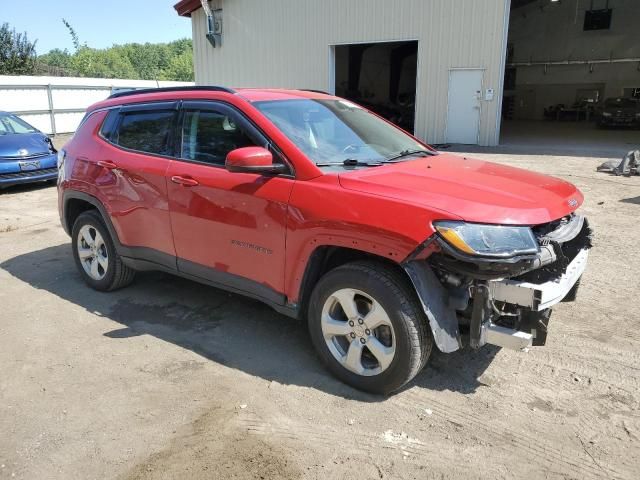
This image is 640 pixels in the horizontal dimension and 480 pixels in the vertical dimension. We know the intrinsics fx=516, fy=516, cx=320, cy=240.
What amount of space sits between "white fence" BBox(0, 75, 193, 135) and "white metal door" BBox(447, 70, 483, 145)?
16.6 meters

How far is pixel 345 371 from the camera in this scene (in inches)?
130

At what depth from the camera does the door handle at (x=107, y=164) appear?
4555 mm

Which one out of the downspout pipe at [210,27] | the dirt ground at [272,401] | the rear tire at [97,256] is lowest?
the dirt ground at [272,401]

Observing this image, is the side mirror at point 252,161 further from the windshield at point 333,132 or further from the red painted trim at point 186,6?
the red painted trim at point 186,6

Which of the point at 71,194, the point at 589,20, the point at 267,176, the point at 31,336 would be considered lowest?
the point at 31,336

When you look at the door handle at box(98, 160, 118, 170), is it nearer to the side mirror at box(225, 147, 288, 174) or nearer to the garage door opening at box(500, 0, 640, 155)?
the side mirror at box(225, 147, 288, 174)

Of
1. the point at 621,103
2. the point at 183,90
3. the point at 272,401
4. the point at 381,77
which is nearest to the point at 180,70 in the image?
the point at 381,77

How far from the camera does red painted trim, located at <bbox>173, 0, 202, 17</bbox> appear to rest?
65.4 feet

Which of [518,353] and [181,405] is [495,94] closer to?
[518,353]

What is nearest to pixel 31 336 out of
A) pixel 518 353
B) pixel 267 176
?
pixel 267 176

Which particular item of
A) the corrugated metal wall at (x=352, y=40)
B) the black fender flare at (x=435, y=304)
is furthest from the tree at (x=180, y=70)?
the black fender flare at (x=435, y=304)

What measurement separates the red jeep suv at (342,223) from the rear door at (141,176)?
0.6 inches

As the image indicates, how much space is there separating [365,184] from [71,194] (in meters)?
3.29

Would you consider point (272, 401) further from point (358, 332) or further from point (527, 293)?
point (527, 293)
